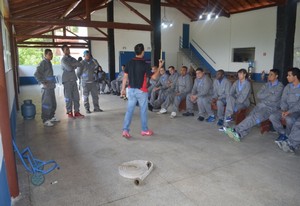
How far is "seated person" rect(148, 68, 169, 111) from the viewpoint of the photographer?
6125mm

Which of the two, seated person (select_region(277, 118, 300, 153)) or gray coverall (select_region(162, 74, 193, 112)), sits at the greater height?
gray coverall (select_region(162, 74, 193, 112))

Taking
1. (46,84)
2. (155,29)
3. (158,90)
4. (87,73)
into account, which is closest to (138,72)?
(46,84)

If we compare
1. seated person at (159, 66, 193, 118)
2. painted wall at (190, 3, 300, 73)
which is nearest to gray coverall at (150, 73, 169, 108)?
seated person at (159, 66, 193, 118)

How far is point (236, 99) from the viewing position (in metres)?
→ 4.45

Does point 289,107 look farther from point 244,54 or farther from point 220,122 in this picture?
point 244,54

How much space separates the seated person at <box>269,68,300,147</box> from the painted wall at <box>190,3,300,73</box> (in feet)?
30.4

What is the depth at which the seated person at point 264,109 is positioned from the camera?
12.3 feet

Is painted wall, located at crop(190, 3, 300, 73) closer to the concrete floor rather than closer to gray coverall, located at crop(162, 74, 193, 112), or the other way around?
gray coverall, located at crop(162, 74, 193, 112)

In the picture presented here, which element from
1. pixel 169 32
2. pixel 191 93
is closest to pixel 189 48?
pixel 169 32

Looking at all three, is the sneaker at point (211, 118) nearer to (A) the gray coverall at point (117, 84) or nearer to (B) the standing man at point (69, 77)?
(B) the standing man at point (69, 77)

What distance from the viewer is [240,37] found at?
13.5m

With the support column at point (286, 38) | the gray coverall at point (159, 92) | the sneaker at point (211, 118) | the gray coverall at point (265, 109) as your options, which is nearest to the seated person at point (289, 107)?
the gray coverall at point (265, 109)

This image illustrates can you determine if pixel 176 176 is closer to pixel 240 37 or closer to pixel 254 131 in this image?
pixel 254 131

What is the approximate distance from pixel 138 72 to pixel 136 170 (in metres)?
1.67
